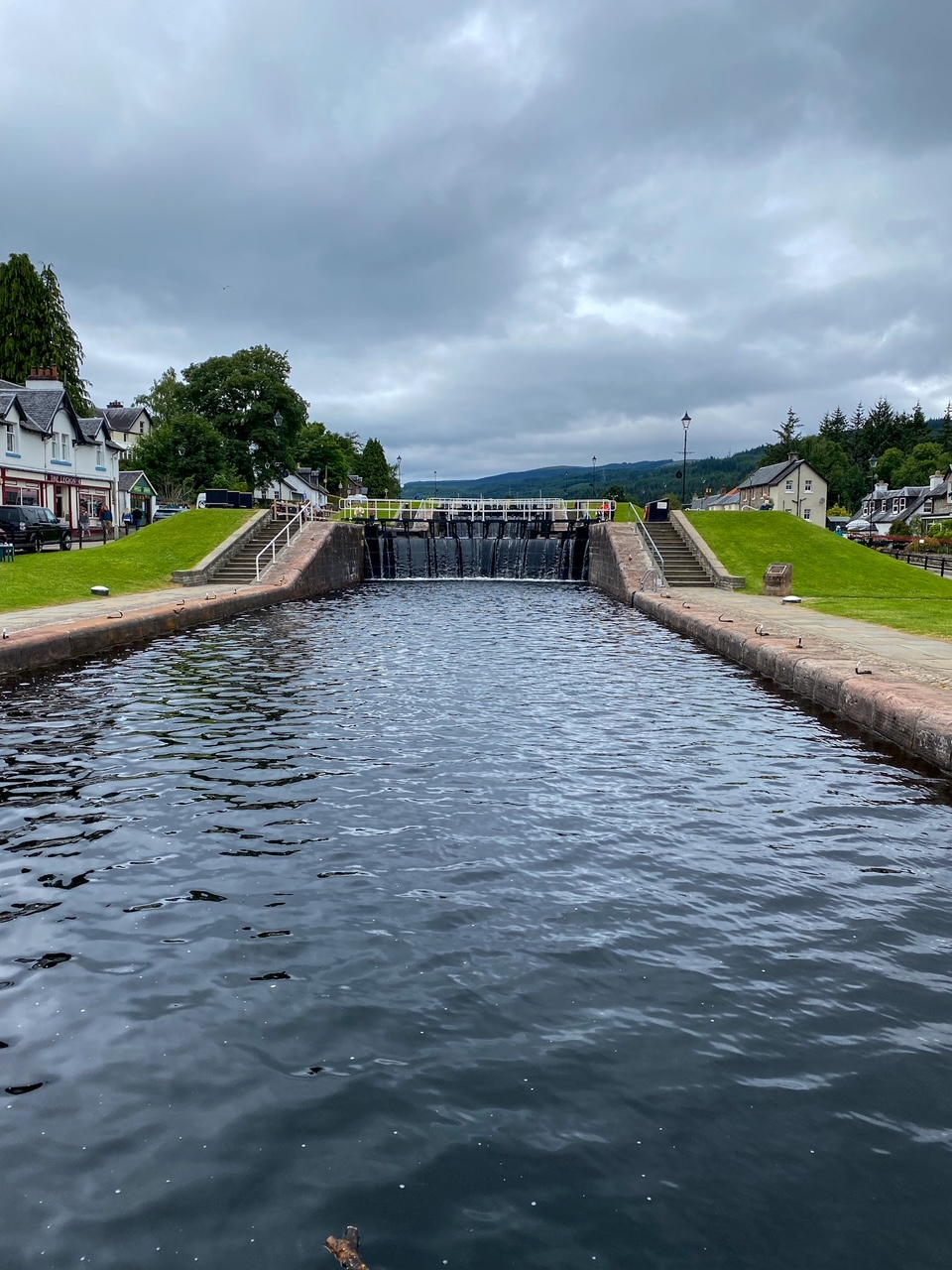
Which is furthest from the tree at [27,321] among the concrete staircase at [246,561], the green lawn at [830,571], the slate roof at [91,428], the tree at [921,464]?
the tree at [921,464]

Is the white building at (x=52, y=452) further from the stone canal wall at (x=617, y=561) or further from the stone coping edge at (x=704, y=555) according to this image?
the stone coping edge at (x=704, y=555)

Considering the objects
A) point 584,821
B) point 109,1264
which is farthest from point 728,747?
point 109,1264

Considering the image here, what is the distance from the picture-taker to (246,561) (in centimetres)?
3356

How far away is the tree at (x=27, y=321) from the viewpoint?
2768 inches

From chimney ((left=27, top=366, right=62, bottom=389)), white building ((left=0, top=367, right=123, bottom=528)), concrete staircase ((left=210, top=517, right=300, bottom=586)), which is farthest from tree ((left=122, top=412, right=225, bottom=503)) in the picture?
concrete staircase ((left=210, top=517, right=300, bottom=586))

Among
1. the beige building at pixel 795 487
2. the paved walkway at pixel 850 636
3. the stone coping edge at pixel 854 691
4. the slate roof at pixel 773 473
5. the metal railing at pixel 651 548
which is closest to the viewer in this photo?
the stone coping edge at pixel 854 691

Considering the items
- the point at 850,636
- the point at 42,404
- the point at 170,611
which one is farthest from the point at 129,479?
the point at 850,636

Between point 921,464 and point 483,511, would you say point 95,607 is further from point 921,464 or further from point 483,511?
point 921,464

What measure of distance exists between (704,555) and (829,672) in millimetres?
22081

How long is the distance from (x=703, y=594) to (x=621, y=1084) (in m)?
25.0

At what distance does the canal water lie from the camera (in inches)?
132

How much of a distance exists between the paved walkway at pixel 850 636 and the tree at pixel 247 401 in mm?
52109

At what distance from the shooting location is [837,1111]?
3949 mm

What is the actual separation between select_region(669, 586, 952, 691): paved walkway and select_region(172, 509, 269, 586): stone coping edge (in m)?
16.2
